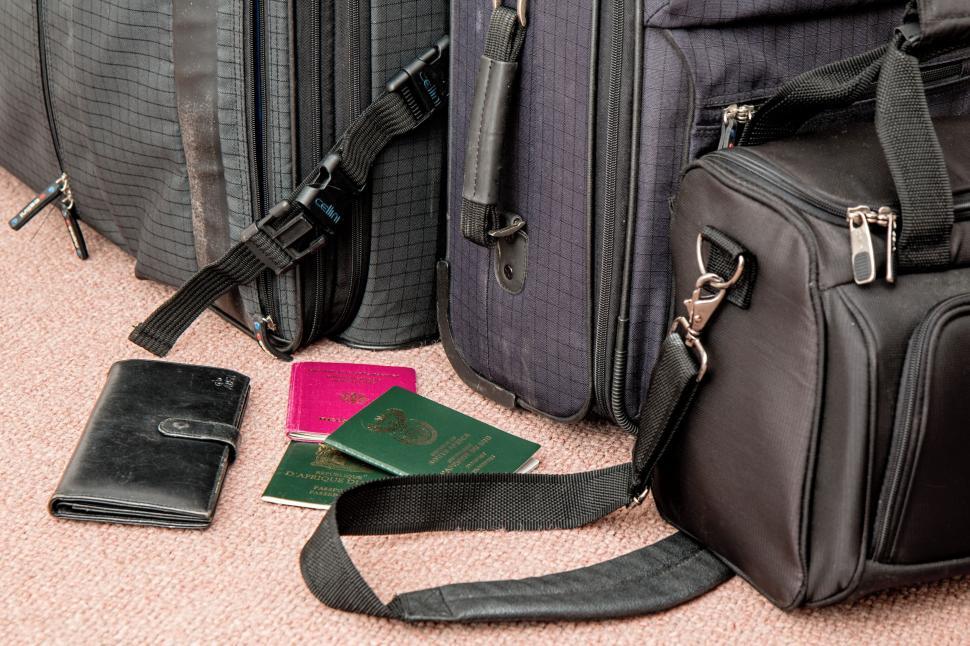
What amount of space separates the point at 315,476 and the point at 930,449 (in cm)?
51

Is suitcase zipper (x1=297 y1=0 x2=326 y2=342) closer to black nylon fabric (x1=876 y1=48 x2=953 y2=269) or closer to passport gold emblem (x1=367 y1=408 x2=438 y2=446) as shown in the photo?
passport gold emblem (x1=367 y1=408 x2=438 y2=446)

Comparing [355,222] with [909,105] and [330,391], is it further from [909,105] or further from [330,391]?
[909,105]

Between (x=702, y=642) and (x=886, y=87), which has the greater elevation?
(x=886, y=87)

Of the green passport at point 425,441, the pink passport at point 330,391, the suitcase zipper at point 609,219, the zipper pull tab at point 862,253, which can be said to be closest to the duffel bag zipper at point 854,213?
the zipper pull tab at point 862,253

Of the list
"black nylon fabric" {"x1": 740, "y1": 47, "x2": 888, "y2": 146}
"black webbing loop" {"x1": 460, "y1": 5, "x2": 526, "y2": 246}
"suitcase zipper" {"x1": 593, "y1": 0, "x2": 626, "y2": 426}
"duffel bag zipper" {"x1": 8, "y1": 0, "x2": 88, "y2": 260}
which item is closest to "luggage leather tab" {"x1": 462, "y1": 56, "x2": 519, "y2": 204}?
"black webbing loop" {"x1": 460, "y1": 5, "x2": 526, "y2": 246}

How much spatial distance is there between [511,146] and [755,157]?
0.25 m

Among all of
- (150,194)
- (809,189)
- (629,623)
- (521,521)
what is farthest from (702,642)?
(150,194)

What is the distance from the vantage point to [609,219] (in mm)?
915

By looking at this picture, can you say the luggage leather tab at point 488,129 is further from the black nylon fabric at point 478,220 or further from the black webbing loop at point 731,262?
the black webbing loop at point 731,262

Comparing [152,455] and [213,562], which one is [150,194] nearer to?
[152,455]

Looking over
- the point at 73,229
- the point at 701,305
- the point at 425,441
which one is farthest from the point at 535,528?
the point at 73,229

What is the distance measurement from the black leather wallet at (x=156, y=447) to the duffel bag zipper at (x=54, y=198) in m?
0.36

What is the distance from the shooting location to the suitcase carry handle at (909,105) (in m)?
0.74

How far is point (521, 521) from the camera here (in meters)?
0.93
